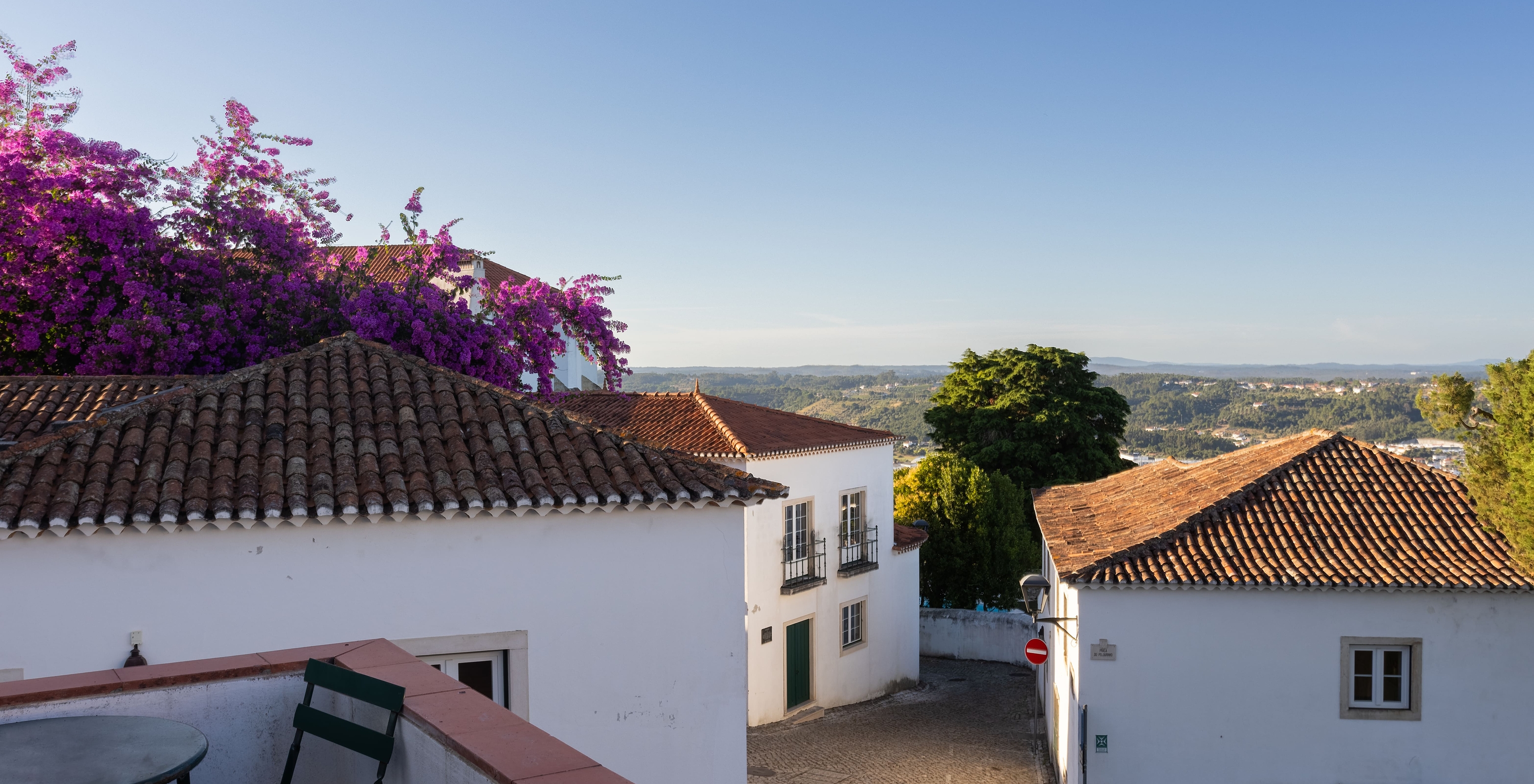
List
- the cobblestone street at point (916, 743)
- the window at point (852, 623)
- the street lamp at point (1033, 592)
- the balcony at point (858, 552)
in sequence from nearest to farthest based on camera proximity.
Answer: the street lamp at point (1033, 592) → the cobblestone street at point (916, 743) → the balcony at point (858, 552) → the window at point (852, 623)

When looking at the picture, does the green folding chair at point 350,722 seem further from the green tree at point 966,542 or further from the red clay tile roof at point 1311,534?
the green tree at point 966,542

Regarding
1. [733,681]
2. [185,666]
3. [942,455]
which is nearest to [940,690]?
[942,455]

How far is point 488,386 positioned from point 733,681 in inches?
157

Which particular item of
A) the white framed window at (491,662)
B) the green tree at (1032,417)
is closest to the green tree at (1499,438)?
the white framed window at (491,662)

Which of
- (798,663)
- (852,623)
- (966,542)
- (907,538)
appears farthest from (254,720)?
(966,542)

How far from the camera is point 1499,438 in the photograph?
1555 centimetres

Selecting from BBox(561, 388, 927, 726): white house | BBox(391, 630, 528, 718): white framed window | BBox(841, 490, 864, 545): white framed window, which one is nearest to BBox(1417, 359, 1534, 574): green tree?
BBox(561, 388, 927, 726): white house

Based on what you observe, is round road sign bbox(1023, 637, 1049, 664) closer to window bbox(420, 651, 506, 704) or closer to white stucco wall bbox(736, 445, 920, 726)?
white stucco wall bbox(736, 445, 920, 726)

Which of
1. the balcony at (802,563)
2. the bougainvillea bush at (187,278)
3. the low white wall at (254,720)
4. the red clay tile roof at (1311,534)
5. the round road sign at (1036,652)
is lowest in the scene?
the round road sign at (1036,652)

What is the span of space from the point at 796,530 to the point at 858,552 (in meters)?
2.79

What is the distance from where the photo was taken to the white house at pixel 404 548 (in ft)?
25.2

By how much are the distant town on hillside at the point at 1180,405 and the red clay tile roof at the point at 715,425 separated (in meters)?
18.1

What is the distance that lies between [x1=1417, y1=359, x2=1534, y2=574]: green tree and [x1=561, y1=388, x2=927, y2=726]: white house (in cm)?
1167

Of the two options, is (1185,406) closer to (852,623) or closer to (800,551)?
(852,623)
